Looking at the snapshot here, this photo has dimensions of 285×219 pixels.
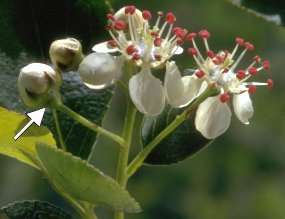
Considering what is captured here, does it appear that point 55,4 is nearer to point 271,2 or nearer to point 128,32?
point 128,32

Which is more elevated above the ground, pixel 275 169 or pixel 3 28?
pixel 3 28

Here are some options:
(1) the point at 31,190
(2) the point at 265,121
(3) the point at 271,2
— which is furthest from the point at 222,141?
(3) the point at 271,2

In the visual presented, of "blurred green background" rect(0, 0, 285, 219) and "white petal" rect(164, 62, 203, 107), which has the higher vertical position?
"white petal" rect(164, 62, 203, 107)

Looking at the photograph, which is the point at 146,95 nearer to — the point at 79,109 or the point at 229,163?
the point at 79,109

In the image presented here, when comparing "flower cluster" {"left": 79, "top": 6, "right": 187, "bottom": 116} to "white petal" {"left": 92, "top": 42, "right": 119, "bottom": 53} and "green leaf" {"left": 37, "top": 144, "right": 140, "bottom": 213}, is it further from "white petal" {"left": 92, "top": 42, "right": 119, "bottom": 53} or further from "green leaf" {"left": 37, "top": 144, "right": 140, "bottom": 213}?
"green leaf" {"left": 37, "top": 144, "right": 140, "bottom": 213}

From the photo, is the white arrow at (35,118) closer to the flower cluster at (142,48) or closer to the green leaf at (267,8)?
the flower cluster at (142,48)

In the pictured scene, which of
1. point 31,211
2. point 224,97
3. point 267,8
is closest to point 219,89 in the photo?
point 224,97

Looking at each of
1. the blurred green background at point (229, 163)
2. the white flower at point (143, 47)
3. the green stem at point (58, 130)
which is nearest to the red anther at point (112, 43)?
the white flower at point (143, 47)

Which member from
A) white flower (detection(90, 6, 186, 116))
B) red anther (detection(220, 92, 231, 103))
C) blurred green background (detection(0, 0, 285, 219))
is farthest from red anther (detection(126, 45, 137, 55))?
blurred green background (detection(0, 0, 285, 219))
